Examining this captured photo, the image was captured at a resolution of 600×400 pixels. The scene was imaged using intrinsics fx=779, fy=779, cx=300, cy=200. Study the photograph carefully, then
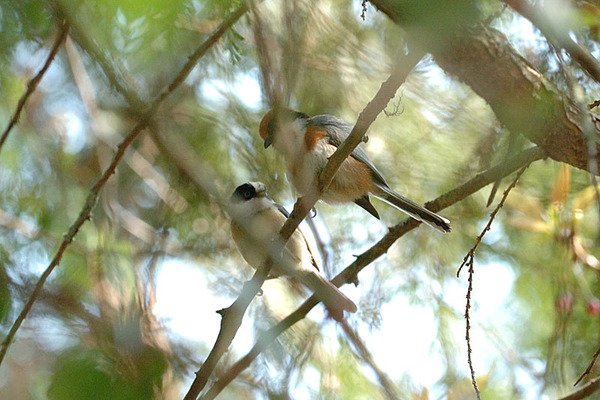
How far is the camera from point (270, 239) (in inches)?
105

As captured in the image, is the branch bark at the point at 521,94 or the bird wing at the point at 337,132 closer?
the branch bark at the point at 521,94

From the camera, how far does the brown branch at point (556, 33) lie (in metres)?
1.29

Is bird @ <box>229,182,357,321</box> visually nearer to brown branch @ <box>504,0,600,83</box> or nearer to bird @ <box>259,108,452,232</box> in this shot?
bird @ <box>259,108,452,232</box>

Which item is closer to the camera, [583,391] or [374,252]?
[583,391]

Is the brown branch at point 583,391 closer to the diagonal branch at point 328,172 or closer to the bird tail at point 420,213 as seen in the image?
the diagonal branch at point 328,172

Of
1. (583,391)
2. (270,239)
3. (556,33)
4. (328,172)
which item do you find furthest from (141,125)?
(583,391)

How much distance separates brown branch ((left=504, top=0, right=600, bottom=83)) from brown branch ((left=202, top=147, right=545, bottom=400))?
57 centimetres

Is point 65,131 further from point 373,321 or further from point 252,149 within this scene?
point 373,321

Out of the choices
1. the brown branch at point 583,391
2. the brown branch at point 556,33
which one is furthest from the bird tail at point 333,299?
the brown branch at point 556,33

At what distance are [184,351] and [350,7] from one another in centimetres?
144

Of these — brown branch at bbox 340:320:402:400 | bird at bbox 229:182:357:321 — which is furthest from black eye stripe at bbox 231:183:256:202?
brown branch at bbox 340:320:402:400

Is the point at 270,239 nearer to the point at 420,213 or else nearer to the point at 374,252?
the point at 374,252

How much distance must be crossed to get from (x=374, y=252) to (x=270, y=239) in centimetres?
36

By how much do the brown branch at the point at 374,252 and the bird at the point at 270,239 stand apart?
0.07 m
